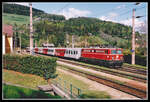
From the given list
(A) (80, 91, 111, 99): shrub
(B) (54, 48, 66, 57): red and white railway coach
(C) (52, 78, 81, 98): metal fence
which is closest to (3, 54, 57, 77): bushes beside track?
(C) (52, 78, 81, 98): metal fence

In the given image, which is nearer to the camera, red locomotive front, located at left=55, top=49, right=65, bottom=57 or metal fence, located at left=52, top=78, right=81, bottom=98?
metal fence, located at left=52, top=78, right=81, bottom=98

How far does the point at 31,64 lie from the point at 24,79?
8.57 ft

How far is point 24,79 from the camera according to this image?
16.8 meters

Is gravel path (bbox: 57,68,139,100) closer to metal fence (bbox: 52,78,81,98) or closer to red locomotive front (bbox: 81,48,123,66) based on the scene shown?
metal fence (bbox: 52,78,81,98)

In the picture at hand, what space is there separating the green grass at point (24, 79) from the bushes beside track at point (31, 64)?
0.72 meters

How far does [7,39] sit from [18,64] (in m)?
3.87

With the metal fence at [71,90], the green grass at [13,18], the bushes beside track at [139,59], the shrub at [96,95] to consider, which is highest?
the green grass at [13,18]

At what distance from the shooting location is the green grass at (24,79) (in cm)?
1565

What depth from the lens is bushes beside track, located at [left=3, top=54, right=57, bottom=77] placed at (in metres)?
18.8

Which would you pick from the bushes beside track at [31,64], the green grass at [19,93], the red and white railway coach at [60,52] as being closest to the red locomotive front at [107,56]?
the bushes beside track at [31,64]

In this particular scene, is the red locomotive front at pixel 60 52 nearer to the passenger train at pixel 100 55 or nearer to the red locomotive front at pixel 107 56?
the passenger train at pixel 100 55

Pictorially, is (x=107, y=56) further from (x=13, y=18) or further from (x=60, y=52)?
(x=60, y=52)

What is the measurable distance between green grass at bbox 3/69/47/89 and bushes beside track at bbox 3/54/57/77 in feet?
2.36

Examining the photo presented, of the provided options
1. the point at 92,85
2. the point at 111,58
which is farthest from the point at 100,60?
the point at 92,85
